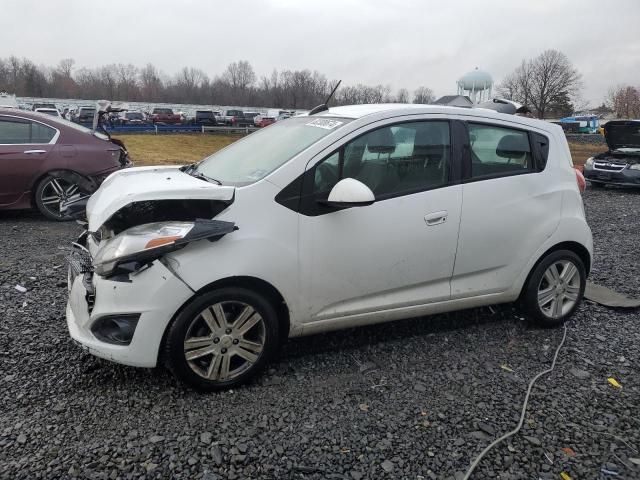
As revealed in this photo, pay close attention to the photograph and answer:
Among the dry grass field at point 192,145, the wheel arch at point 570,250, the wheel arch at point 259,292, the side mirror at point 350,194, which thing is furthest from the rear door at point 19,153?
the dry grass field at point 192,145

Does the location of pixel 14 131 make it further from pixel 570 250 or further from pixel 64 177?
pixel 570 250

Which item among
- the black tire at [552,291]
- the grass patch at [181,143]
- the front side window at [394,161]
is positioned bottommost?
the grass patch at [181,143]

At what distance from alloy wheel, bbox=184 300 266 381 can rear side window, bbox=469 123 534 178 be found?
1.89m

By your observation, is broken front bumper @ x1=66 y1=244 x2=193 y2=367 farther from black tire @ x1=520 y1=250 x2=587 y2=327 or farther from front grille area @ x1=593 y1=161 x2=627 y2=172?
front grille area @ x1=593 y1=161 x2=627 y2=172

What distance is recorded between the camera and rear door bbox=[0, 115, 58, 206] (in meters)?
7.02

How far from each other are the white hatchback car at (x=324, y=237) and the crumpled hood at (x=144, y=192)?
0.04 feet

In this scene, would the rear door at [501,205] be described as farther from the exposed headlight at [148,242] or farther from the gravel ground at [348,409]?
the exposed headlight at [148,242]

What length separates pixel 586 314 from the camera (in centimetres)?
446

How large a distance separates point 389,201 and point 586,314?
2.40 m

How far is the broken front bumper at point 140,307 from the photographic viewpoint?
2.75 metres

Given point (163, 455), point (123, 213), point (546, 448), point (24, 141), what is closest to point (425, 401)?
point (546, 448)

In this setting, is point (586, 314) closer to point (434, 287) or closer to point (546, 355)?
point (546, 355)

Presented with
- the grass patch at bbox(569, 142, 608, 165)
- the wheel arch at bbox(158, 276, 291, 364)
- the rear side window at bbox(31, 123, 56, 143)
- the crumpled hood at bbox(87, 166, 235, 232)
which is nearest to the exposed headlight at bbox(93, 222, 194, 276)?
the crumpled hood at bbox(87, 166, 235, 232)

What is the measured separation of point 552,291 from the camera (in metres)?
4.07
